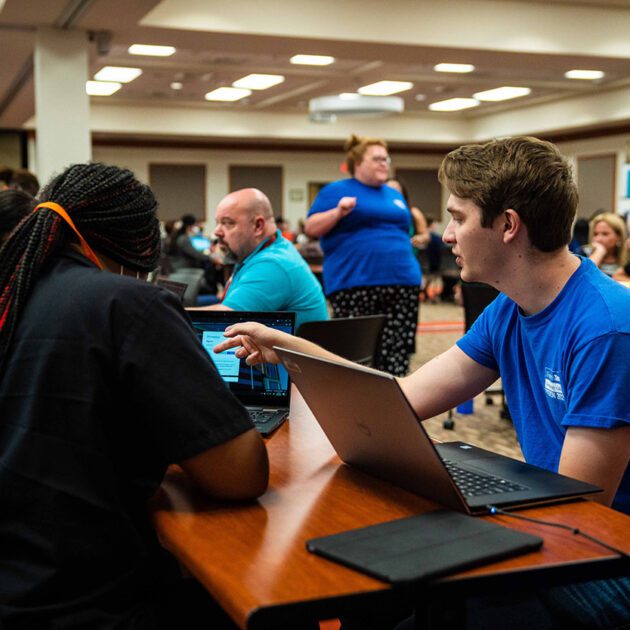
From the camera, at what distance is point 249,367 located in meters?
2.24

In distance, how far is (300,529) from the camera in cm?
131

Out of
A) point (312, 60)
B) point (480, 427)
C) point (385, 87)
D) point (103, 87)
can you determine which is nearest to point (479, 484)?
point (480, 427)

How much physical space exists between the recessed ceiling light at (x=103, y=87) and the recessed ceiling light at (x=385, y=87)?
3.68m

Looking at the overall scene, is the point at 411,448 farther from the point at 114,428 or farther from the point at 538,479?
the point at 114,428

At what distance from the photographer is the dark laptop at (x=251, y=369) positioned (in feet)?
7.26

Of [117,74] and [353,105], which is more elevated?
[117,74]

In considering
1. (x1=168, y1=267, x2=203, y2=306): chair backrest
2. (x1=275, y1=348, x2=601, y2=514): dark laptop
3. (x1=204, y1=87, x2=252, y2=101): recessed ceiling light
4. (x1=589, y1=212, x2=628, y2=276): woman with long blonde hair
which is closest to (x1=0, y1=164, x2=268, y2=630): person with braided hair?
(x1=275, y1=348, x2=601, y2=514): dark laptop

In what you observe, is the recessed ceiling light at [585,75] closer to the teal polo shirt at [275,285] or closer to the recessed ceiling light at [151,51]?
the recessed ceiling light at [151,51]

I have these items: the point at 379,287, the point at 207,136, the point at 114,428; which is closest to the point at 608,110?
the point at 207,136

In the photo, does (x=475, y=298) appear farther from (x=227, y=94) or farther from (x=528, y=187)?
(x=227, y=94)

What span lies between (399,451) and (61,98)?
6614mm

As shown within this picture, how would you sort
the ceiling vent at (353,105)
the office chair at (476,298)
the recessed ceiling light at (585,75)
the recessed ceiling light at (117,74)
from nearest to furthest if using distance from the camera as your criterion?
the office chair at (476,298) → the ceiling vent at (353,105) → the recessed ceiling light at (117,74) → the recessed ceiling light at (585,75)

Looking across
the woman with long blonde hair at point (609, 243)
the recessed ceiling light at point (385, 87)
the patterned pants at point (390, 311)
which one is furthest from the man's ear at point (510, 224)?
the recessed ceiling light at point (385, 87)

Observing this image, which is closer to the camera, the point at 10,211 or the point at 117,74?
the point at 10,211
